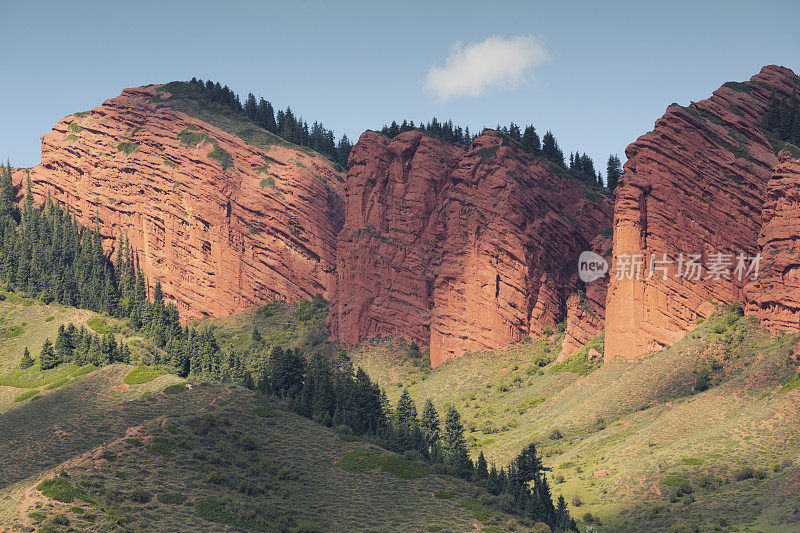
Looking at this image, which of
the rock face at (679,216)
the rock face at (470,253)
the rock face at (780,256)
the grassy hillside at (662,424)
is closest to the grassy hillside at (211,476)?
the grassy hillside at (662,424)

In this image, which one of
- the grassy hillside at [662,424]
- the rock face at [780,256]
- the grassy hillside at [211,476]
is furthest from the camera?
the rock face at [780,256]

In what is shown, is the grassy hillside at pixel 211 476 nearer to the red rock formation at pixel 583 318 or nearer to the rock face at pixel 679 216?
the rock face at pixel 679 216

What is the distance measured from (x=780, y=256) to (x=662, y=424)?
30433 mm

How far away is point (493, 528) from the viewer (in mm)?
89312

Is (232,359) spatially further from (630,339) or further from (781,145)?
(781,145)

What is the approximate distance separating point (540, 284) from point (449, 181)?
32.9m

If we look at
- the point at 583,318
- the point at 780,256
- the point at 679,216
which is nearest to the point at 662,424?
the point at 780,256

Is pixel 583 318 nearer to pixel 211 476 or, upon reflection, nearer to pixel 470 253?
pixel 470 253

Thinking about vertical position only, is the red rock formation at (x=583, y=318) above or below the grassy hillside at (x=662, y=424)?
above

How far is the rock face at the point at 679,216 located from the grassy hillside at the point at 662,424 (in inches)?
192

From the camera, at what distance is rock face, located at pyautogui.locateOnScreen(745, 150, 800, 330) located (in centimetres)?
12744

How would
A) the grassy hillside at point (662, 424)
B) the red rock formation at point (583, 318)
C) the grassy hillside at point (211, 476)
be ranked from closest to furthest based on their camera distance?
the grassy hillside at point (211, 476) < the grassy hillside at point (662, 424) < the red rock formation at point (583, 318)

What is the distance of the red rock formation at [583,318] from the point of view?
6462 inches

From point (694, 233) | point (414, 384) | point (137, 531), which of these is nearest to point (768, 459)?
point (694, 233)
